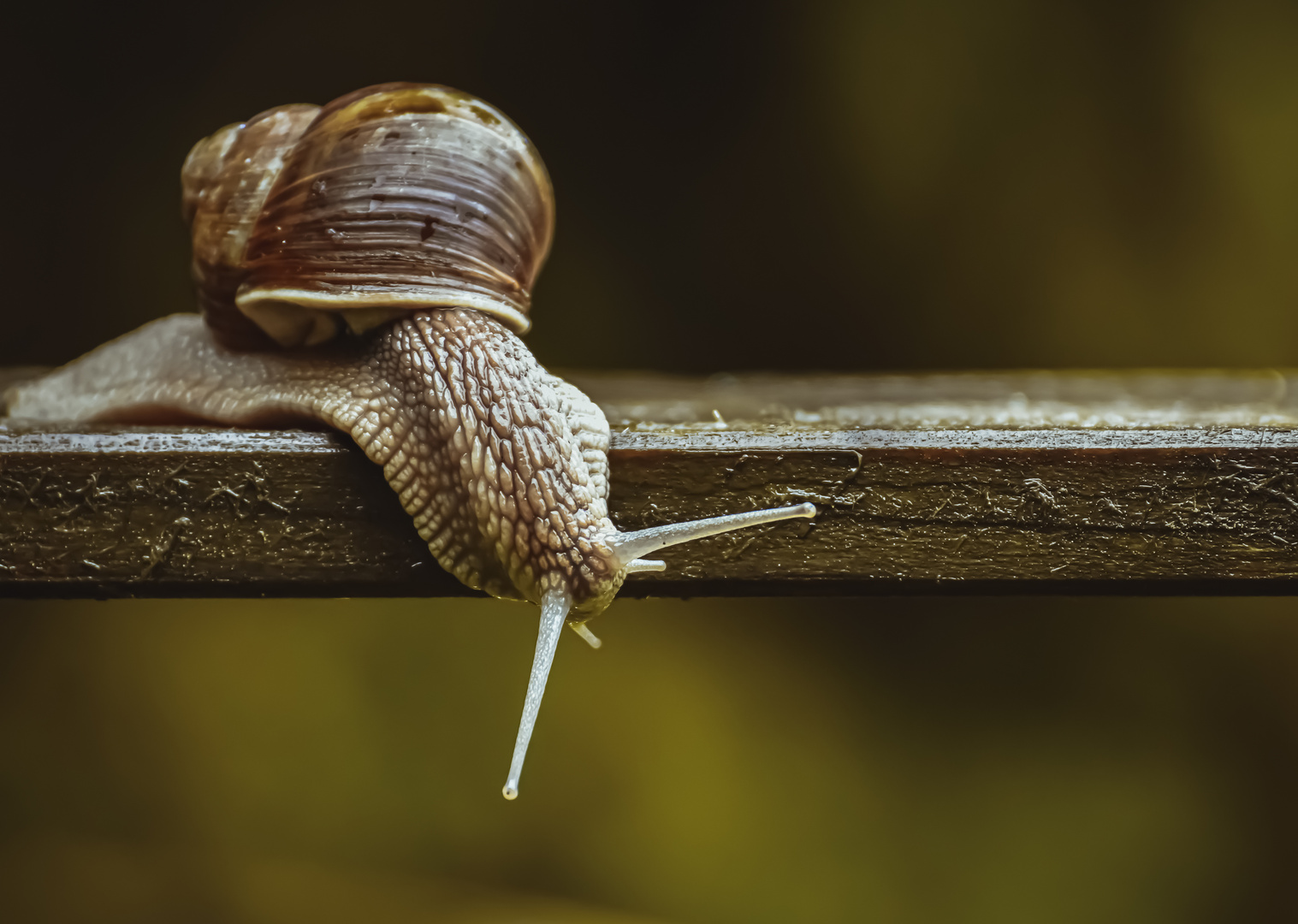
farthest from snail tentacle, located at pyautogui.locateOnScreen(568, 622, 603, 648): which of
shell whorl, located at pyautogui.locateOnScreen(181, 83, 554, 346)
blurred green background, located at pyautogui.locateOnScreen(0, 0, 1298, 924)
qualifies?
blurred green background, located at pyautogui.locateOnScreen(0, 0, 1298, 924)

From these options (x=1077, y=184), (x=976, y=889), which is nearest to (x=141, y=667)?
(x=976, y=889)

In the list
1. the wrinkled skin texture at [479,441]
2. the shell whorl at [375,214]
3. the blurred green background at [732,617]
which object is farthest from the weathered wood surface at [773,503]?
the blurred green background at [732,617]

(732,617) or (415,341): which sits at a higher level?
(415,341)

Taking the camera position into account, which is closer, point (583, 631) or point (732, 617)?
point (583, 631)

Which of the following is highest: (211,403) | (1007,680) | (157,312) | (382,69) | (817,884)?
(382,69)

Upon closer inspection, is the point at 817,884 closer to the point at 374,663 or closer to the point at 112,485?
the point at 374,663

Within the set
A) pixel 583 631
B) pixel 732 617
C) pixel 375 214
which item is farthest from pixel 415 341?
pixel 732 617

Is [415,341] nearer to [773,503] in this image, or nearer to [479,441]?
[479,441]
